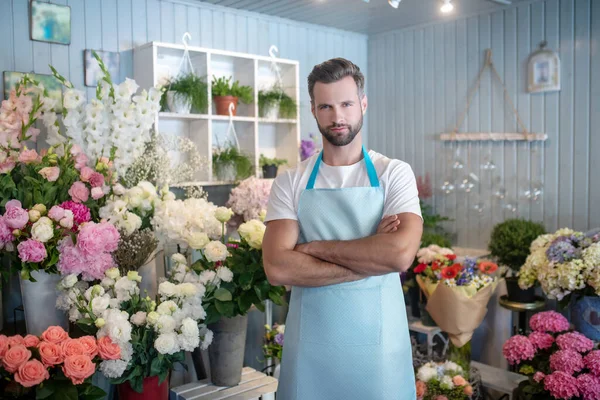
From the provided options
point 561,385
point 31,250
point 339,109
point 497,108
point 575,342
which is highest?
point 497,108

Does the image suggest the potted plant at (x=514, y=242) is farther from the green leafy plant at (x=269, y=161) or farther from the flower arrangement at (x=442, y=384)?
the green leafy plant at (x=269, y=161)

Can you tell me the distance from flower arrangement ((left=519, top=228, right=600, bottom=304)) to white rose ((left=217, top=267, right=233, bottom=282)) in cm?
157

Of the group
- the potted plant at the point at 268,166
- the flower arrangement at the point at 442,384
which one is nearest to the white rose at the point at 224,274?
the flower arrangement at the point at 442,384

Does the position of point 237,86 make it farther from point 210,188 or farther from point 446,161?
A: point 446,161

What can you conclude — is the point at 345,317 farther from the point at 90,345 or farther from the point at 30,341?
the point at 30,341

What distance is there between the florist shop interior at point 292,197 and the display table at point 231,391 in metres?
0.01

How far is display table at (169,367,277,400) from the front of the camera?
2.39 m

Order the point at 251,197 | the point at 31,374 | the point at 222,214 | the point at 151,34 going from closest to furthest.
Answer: the point at 31,374, the point at 222,214, the point at 251,197, the point at 151,34

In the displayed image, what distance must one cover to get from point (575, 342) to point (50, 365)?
2062 millimetres

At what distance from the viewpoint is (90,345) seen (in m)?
1.90

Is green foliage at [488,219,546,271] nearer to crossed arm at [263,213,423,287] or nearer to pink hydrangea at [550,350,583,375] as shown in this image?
pink hydrangea at [550,350,583,375]

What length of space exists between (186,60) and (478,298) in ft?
7.26

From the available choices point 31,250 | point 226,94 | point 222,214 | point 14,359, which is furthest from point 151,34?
point 14,359

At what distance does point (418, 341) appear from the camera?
381 centimetres
